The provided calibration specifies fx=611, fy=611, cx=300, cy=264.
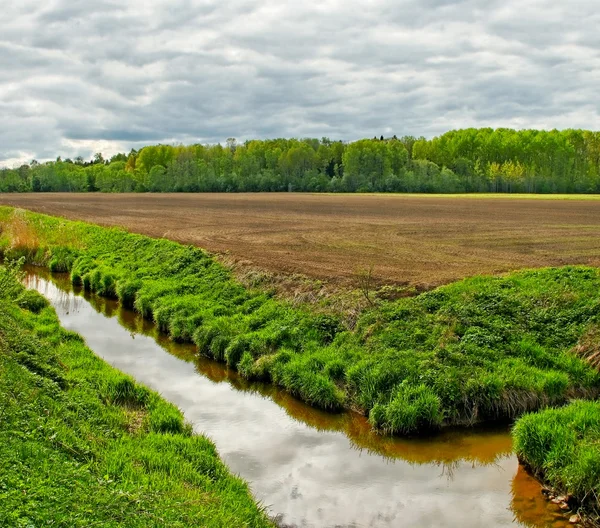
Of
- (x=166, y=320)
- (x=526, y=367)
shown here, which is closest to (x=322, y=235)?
(x=166, y=320)

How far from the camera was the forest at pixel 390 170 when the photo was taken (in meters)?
116

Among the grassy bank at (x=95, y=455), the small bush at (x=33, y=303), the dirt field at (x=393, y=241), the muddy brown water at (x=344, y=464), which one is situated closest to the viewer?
the grassy bank at (x=95, y=455)

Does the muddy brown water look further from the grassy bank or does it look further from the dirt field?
the dirt field

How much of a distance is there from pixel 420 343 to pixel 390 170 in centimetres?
11259

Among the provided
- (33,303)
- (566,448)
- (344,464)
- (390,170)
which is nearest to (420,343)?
(344,464)

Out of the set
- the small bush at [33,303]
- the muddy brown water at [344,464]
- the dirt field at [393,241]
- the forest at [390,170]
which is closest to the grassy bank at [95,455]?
the muddy brown water at [344,464]

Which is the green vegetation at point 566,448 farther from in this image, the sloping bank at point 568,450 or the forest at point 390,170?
the forest at point 390,170

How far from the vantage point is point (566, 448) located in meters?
10.1

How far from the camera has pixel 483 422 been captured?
1288 centimetres

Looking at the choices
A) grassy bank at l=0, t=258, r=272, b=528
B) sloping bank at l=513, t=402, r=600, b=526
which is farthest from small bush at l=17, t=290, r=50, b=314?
sloping bank at l=513, t=402, r=600, b=526

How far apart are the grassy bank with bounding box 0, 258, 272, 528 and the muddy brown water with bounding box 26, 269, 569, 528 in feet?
3.53

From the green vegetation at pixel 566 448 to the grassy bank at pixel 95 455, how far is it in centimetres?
484

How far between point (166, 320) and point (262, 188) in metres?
107

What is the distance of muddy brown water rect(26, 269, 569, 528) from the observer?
9578mm
